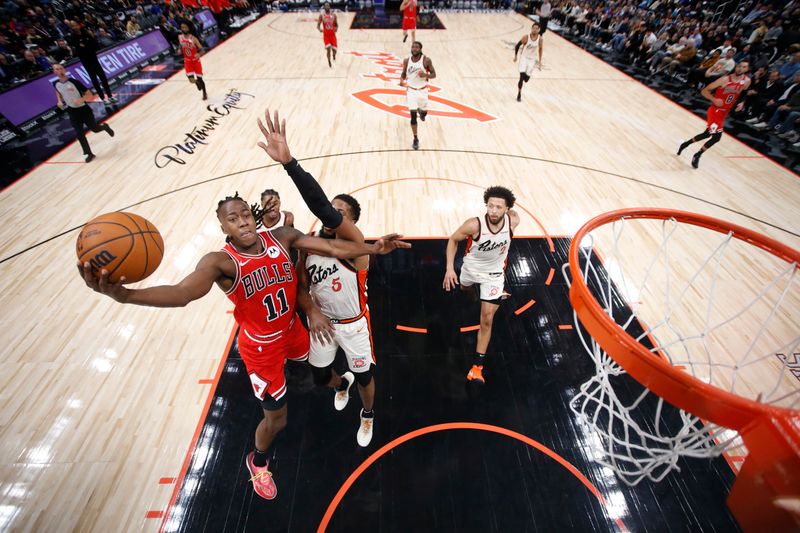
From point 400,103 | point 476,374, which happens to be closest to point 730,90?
point 400,103

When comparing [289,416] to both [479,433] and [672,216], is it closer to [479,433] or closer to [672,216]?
[479,433]

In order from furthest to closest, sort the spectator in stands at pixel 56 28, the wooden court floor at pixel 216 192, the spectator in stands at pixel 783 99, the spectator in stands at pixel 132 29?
the spectator in stands at pixel 132 29
the spectator in stands at pixel 56 28
the spectator in stands at pixel 783 99
the wooden court floor at pixel 216 192

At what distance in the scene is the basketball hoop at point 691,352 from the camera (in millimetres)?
1702

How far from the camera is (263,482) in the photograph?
2869 millimetres

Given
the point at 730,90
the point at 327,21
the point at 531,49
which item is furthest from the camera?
the point at 327,21

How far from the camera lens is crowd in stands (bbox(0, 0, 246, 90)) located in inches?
392

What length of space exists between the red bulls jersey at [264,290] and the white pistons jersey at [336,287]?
0.55ft

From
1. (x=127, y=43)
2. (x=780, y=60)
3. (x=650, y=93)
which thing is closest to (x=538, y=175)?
(x=650, y=93)

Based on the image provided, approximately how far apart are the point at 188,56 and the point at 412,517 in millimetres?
10425

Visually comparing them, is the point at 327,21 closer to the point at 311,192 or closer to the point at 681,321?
the point at 311,192

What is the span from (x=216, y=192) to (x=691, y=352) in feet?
22.4

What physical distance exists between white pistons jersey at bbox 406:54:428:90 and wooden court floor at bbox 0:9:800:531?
45.9 inches

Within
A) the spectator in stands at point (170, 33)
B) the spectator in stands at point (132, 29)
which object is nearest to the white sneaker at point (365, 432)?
the spectator in stands at point (170, 33)

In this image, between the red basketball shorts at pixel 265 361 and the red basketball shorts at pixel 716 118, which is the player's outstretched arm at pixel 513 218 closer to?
the red basketball shorts at pixel 265 361
